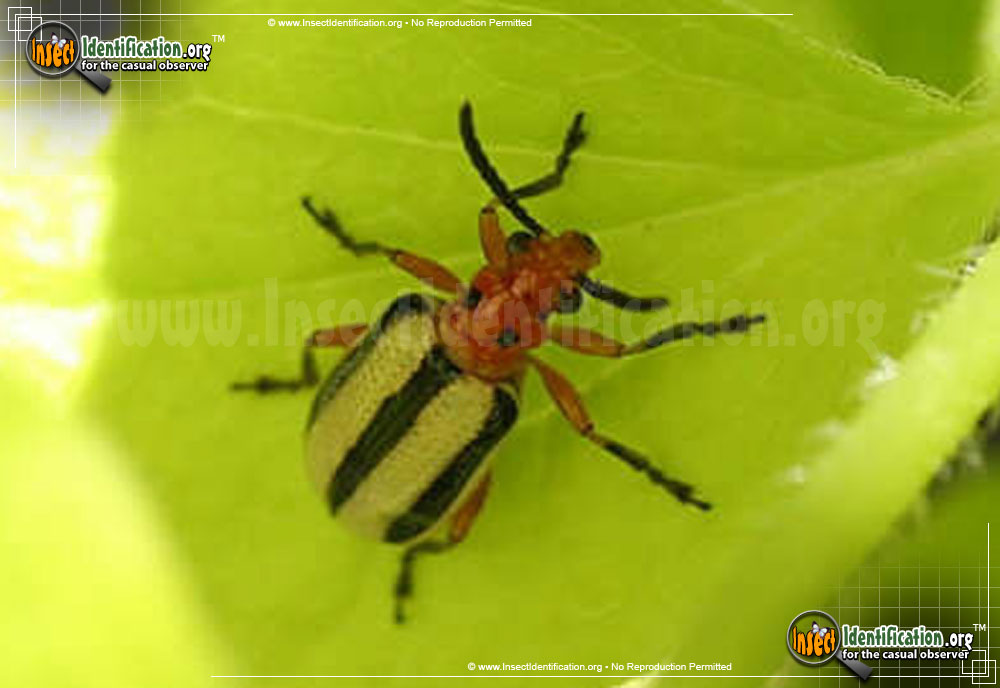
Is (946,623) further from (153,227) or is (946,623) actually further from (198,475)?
(153,227)

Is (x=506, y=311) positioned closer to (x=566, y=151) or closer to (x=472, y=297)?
(x=472, y=297)

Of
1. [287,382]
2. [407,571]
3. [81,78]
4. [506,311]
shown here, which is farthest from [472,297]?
[81,78]

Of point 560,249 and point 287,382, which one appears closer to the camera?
point 287,382

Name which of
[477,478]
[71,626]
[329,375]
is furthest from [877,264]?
[71,626]

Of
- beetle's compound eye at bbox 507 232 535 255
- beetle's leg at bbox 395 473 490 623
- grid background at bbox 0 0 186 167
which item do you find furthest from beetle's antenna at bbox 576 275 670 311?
grid background at bbox 0 0 186 167

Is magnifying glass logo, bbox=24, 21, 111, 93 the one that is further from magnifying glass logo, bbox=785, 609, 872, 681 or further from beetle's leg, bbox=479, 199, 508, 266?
magnifying glass logo, bbox=785, 609, 872, 681

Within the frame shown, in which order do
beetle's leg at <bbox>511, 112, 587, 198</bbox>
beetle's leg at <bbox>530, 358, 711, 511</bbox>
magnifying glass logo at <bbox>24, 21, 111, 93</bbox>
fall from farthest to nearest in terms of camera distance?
magnifying glass logo at <bbox>24, 21, 111, 93</bbox> < beetle's leg at <bbox>511, 112, 587, 198</bbox> < beetle's leg at <bbox>530, 358, 711, 511</bbox>

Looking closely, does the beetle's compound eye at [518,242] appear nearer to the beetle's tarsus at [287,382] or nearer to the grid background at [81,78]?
the beetle's tarsus at [287,382]
